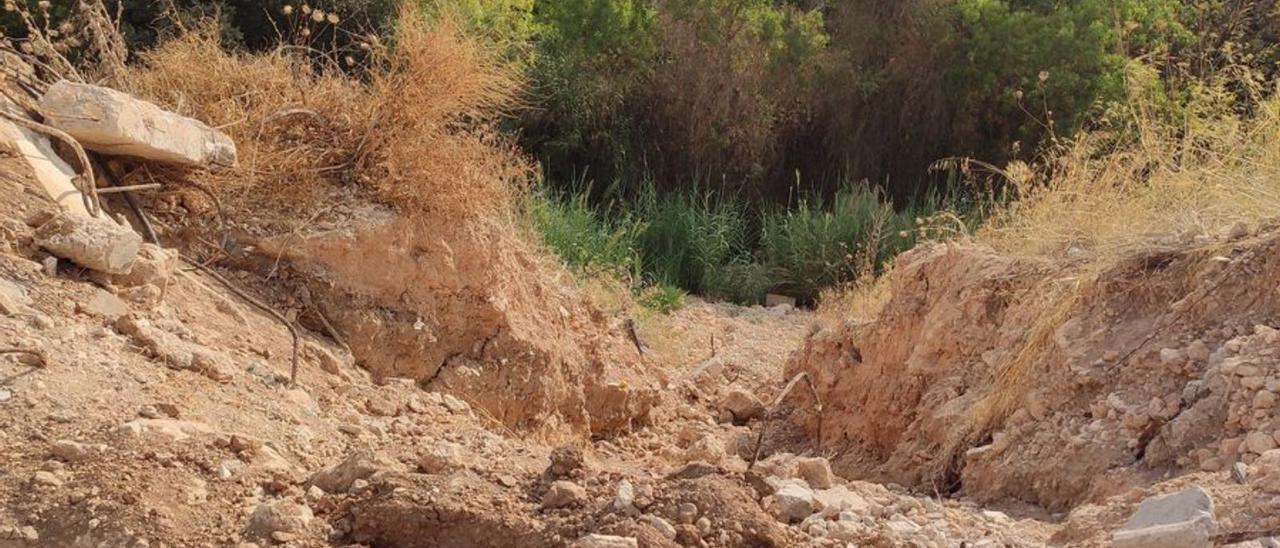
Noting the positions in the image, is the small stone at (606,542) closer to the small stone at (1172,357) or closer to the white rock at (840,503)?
the white rock at (840,503)

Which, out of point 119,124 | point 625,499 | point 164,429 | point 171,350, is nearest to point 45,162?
point 119,124

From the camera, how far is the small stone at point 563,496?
12.8 feet

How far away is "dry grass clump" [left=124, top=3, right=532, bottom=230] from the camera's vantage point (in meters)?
6.21

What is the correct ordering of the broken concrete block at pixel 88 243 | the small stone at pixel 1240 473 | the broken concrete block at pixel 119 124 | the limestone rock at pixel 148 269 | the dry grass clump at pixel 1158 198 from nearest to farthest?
1. the small stone at pixel 1240 473
2. the broken concrete block at pixel 88 243
3. the limestone rock at pixel 148 269
4. the broken concrete block at pixel 119 124
5. the dry grass clump at pixel 1158 198

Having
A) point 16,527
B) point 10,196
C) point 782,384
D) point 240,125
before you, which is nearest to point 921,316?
point 782,384

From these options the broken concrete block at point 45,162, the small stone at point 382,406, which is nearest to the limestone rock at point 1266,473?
the small stone at point 382,406

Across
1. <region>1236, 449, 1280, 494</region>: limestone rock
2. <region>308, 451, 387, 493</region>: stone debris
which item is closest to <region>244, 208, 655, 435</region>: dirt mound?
<region>308, 451, 387, 493</region>: stone debris

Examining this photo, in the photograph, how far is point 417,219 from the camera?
6430mm

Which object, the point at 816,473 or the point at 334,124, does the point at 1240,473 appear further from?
the point at 334,124

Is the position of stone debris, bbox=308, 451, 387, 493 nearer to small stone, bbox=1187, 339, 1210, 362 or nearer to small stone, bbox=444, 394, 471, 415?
small stone, bbox=444, 394, 471, 415

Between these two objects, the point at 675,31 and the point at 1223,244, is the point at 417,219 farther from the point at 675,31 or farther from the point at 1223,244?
the point at 675,31

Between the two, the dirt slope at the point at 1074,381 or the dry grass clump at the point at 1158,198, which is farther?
the dry grass clump at the point at 1158,198

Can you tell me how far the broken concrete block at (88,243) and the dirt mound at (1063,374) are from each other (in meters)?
3.03

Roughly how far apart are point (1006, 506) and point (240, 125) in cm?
322
